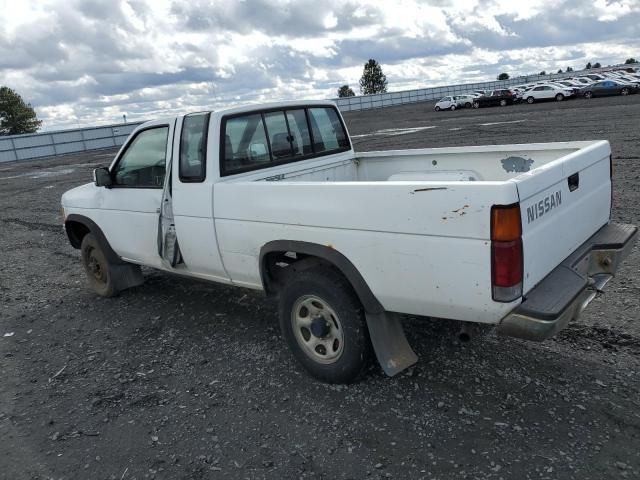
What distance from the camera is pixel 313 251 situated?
3500 millimetres

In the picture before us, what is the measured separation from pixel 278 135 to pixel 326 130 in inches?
28.5

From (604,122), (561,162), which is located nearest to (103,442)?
(561,162)

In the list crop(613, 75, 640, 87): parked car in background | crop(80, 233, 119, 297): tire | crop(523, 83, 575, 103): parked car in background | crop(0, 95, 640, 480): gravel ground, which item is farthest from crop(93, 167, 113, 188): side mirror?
crop(613, 75, 640, 87): parked car in background

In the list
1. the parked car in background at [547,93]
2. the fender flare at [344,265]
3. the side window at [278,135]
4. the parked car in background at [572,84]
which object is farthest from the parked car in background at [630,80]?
the fender flare at [344,265]

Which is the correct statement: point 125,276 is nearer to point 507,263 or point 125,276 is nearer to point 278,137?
point 278,137

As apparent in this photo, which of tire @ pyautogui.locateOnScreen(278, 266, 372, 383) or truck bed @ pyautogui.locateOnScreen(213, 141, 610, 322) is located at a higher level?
truck bed @ pyautogui.locateOnScreen(213, 141, 610, 322)

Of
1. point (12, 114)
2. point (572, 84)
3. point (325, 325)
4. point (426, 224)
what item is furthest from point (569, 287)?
point (12, 114)

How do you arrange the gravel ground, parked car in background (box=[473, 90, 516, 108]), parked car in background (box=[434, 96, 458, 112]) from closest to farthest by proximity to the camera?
1. the gravel ground
2. parked car in background (box=[473, 90, 516, 108])
3. parked car in background (box=[434, 96, 458, 112])

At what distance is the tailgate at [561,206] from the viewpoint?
286cm

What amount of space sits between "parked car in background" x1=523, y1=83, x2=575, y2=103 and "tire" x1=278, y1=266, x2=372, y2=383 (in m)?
40.7

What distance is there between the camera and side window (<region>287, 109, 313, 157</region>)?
15.9 ft

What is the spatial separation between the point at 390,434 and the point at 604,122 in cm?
1978

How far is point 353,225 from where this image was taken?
10.7 feet

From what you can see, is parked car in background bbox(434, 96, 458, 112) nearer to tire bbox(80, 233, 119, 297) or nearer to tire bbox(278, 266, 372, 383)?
tire bbox(80, 233, 119, 297)
